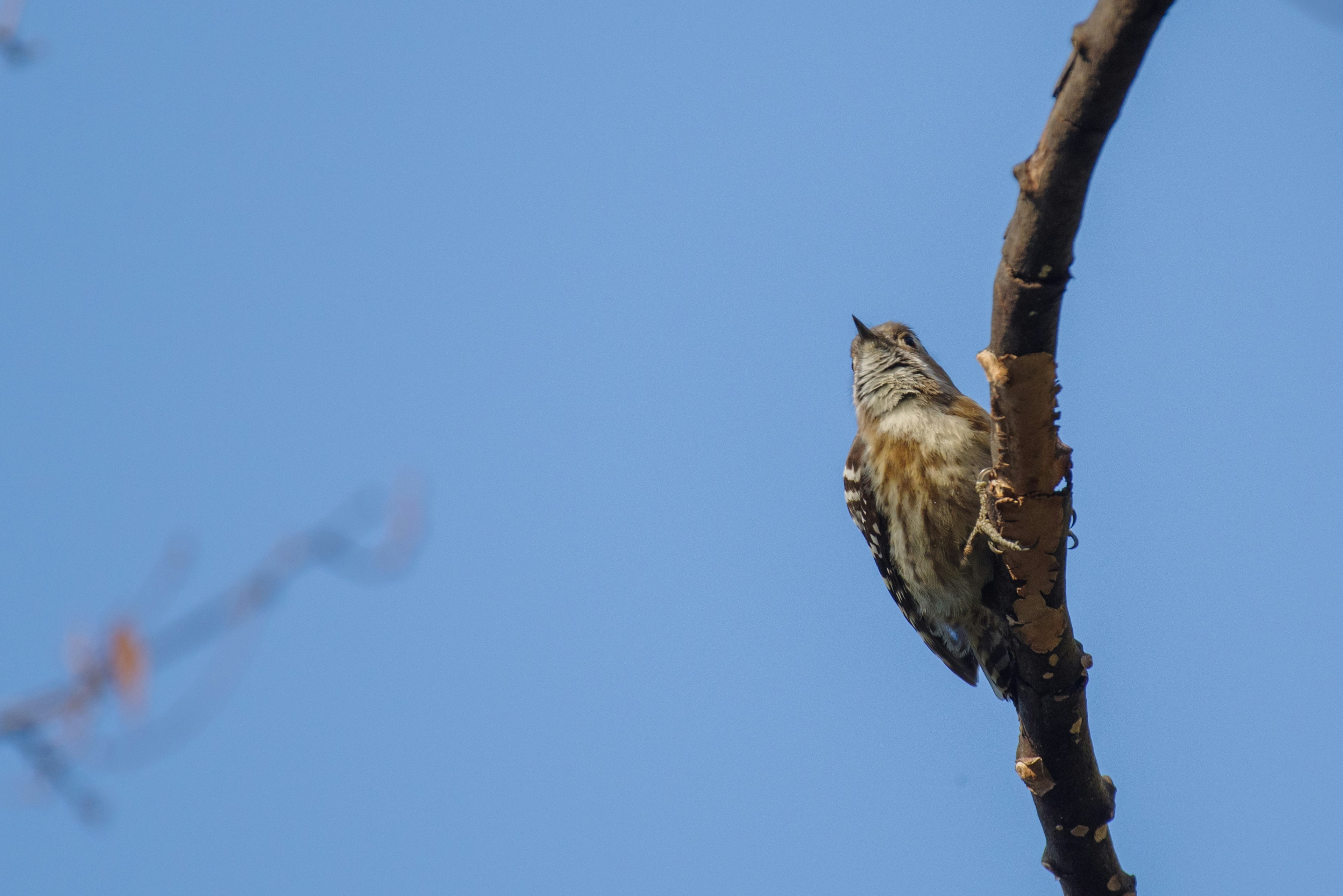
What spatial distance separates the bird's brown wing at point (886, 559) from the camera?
16.9 feet

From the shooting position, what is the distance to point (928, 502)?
4695 mm

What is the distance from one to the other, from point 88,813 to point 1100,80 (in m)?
2.94

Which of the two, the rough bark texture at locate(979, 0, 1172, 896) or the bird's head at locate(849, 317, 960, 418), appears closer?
the rough bark texture at locate(979, 0, 1172, 896)

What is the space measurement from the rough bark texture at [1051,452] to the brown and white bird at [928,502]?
29 cm

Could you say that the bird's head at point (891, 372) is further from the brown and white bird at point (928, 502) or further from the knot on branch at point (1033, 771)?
the knot on branch at point (1033, 771)

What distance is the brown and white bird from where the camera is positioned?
459 cm

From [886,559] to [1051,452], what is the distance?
6.63ft

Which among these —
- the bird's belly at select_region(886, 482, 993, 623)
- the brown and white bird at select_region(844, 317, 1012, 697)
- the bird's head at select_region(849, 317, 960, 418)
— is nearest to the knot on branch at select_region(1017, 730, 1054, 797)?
the brown and white bird at select_region(844, 317, 1012, 697)

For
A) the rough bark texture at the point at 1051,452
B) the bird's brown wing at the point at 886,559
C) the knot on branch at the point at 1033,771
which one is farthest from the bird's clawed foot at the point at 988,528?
the bird's brown wing at the point at 886,559

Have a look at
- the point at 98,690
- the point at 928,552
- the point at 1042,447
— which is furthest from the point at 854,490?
the point at 98,690

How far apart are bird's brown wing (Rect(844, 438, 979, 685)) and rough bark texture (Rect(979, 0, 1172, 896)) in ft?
3.15

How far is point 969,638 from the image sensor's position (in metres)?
5.04

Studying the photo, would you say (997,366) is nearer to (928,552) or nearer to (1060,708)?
(1060,708)

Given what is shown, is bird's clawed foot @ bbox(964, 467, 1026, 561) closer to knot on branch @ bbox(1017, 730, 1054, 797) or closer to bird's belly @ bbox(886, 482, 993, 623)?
bird's belly @ bbox(886, 482, 993, 623)
